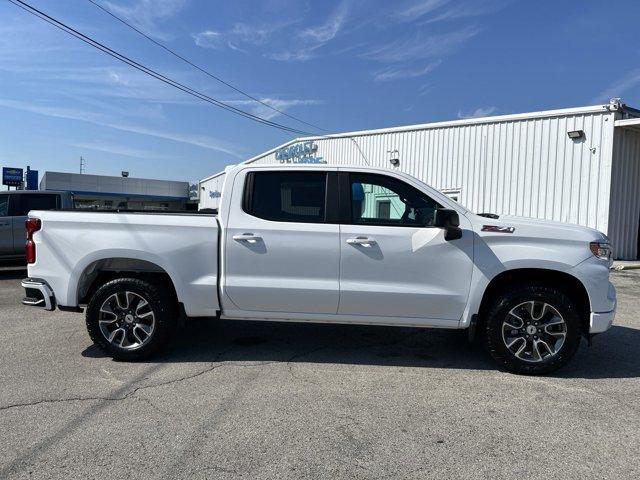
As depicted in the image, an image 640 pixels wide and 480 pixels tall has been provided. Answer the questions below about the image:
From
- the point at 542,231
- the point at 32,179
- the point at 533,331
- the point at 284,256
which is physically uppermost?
the point at 32,179

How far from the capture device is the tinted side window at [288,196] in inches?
189

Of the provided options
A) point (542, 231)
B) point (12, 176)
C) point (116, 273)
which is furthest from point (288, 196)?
point (12, 176)

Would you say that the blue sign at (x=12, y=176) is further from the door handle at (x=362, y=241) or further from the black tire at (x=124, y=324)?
the door handle at (x=362, y=241)

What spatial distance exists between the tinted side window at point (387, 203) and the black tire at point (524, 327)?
1.04 m

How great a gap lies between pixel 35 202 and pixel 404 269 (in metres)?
10.2

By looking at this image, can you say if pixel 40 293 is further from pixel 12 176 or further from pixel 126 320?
pixel 12 176

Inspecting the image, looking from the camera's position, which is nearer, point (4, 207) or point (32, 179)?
point (4, 207)

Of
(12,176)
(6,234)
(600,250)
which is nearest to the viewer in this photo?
(600,250)

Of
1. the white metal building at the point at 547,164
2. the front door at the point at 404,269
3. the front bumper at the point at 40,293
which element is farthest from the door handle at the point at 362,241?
the white metal building at the point at 547,164

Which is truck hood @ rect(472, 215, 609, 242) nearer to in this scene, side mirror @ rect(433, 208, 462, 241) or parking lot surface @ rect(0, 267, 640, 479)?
side mirror @ rect(433, 208, 462, 241)

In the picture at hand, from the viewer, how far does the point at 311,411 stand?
3.79 m

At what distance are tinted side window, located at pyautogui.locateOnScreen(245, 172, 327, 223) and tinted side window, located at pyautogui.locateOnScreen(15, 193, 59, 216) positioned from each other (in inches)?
339

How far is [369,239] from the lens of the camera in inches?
182

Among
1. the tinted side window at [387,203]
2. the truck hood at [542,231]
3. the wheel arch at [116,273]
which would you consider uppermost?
the tinted side window at [387,203]
